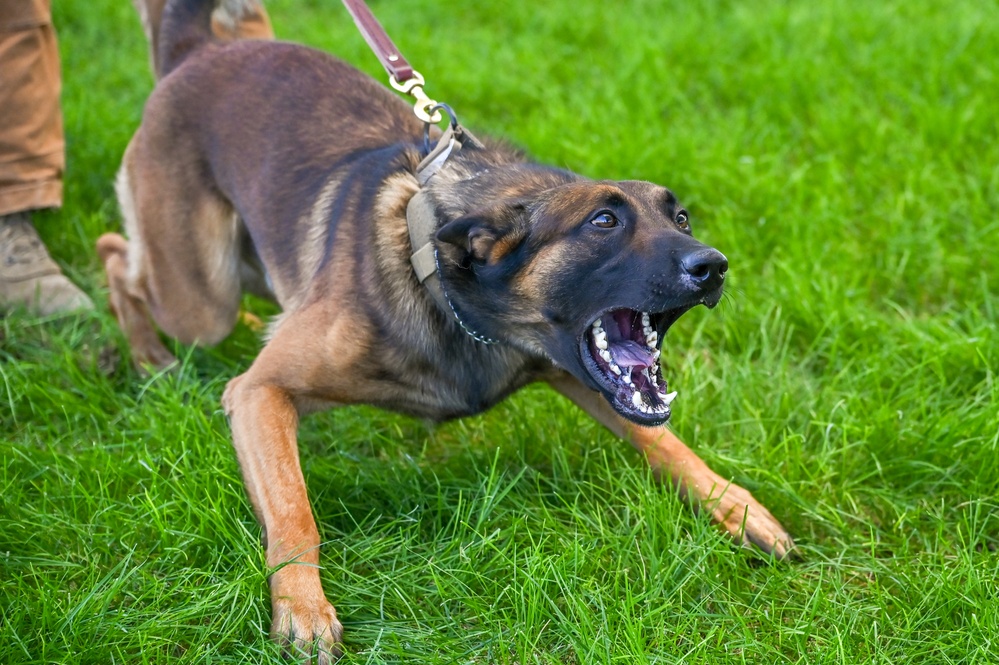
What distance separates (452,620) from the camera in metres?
2.54

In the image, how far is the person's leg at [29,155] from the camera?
13.5 ft

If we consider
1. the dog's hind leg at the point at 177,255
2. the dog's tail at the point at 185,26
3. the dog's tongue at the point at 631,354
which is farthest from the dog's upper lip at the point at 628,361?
the dog's tail at the point at 185,26

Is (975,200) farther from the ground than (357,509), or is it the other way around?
(975,200)

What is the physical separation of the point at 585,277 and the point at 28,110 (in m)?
2.88

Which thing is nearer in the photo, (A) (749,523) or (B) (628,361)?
(B) (628,361)

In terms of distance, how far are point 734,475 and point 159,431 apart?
5.82 ft

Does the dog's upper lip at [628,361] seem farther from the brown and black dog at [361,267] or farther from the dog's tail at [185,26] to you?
the dog's tail at [185,26]

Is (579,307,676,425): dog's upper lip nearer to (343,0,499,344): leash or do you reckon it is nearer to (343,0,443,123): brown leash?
(343,0,499,344): leash

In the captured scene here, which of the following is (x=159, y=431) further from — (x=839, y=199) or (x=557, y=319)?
(x=839, y=199)

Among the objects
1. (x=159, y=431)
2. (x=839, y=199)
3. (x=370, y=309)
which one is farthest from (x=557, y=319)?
(x=839, y=199)

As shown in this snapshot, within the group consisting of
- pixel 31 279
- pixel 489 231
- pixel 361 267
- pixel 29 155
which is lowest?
pixel 31 279

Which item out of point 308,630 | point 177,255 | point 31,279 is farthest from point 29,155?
point 308,630

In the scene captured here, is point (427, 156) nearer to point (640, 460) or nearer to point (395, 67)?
point (395, 67)

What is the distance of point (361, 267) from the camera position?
2.93 metres
